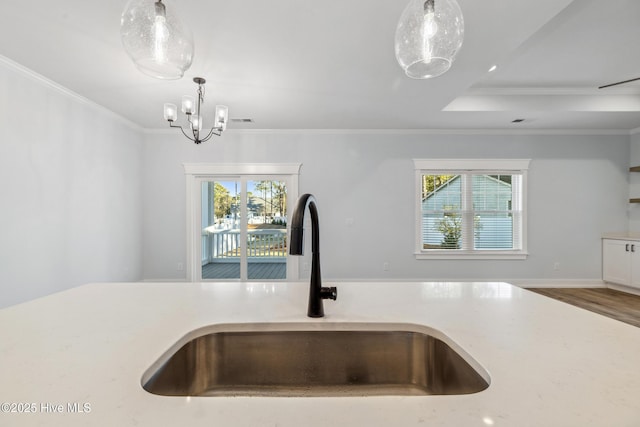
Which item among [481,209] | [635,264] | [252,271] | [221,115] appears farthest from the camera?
[252,271]

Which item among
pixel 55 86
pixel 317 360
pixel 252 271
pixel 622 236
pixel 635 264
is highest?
pixel 55 86

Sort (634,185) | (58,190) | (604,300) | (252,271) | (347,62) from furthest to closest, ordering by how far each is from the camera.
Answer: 1. (252,271)
2. (634,185)
3. (604,300)
4. (58,190)
5. (347,62)

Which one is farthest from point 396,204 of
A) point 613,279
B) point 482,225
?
point 613,279

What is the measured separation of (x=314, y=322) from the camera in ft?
2.93

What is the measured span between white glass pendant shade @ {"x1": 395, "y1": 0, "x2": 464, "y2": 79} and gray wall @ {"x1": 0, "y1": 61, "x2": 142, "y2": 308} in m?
3.59

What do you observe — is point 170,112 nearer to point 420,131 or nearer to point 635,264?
point 420,131

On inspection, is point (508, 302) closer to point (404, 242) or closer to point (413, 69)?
point (413, 69)

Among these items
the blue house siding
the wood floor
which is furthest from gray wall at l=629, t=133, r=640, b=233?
the blue house siding

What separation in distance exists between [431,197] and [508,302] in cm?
410

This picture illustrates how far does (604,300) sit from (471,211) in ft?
7.02

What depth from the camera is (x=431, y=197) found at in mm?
4945

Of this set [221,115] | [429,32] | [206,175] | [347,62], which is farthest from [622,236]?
[206,175]

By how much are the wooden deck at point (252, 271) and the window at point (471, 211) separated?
2.79 metres

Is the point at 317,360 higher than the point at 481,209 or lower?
lower
